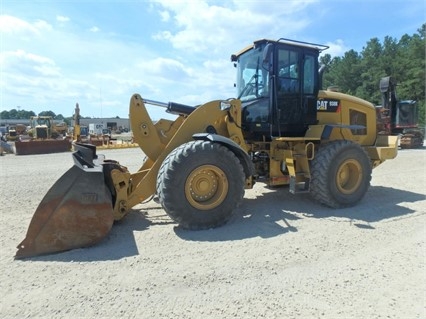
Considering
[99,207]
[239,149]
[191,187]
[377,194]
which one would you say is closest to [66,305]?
[99,207]

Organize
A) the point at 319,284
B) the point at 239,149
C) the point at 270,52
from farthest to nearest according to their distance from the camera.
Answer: the point at 270,52 → the point at 239,149 → the point at 319,284

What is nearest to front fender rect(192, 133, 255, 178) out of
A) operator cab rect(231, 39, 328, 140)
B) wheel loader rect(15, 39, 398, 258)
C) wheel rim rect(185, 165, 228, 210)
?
wheel loader rect(15, 39, 398, 258)

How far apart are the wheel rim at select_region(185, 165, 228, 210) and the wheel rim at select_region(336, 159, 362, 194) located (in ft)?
8.12

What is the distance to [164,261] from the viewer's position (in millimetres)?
3838

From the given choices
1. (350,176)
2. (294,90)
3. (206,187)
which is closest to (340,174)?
(350,176)

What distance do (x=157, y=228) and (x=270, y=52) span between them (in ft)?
11.1

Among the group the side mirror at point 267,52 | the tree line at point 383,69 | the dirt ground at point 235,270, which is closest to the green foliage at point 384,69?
the tree line at point 383,69

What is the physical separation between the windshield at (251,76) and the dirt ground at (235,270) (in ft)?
7.36

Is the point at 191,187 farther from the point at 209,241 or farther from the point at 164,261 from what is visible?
the point at 164,261

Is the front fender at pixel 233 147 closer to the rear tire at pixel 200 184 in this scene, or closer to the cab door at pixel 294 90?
the rear tire at pixel 200 184

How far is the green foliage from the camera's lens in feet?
142

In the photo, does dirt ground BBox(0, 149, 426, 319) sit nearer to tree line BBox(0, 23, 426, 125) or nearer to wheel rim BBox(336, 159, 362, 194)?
wheel rim BBox(336, 159, 362, 194)

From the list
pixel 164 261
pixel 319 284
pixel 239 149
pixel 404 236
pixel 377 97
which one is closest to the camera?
pixel 319 284

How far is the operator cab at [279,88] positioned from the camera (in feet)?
19.8
